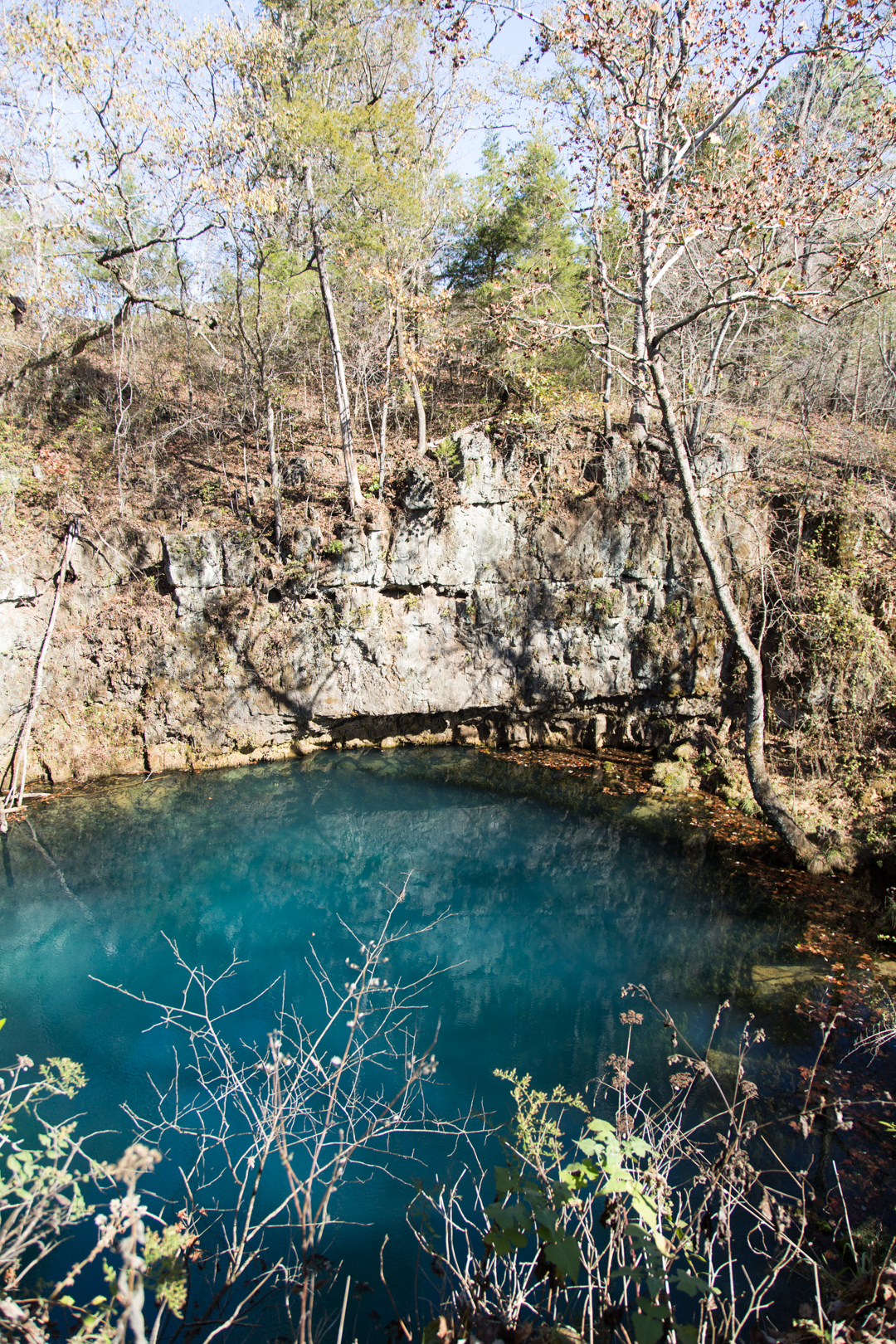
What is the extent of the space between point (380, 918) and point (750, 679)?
6.25 meters

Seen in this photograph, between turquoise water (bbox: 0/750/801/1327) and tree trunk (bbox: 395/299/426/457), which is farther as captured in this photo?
tree trunk (bbox: 395/299/426/457)

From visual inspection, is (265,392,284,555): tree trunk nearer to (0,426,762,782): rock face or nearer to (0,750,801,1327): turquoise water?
(0,426,762,782): rock face

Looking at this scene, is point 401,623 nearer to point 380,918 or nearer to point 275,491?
point 275,491

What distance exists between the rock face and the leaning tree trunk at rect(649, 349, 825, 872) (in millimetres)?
3036

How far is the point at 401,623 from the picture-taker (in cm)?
1388

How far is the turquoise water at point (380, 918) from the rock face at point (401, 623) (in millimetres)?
1495

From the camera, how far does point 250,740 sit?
13531 millimetres

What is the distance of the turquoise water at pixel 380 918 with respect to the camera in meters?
6.19

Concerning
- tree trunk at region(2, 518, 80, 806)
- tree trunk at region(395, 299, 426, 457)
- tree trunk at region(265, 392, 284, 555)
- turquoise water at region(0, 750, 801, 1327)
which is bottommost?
turquoise water at region(0, 750, 801, 1327)

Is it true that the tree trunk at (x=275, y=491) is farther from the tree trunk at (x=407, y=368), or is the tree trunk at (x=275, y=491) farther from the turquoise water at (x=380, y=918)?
the turquoise water at (x=380, y=918)

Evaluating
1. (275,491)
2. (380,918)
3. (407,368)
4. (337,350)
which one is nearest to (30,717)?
(275,491)

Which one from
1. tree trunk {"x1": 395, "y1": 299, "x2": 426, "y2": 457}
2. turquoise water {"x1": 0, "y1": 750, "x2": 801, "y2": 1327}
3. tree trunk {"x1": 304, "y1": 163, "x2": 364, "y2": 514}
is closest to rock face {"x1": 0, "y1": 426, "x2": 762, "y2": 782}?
tree trunk {"x1": 304, "y1": 163, "x2": 364, "y2": 514}

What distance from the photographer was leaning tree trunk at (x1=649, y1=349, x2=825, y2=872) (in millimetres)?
8992

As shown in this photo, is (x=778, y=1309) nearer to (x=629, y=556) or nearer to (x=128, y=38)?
(x=629, y=556)
